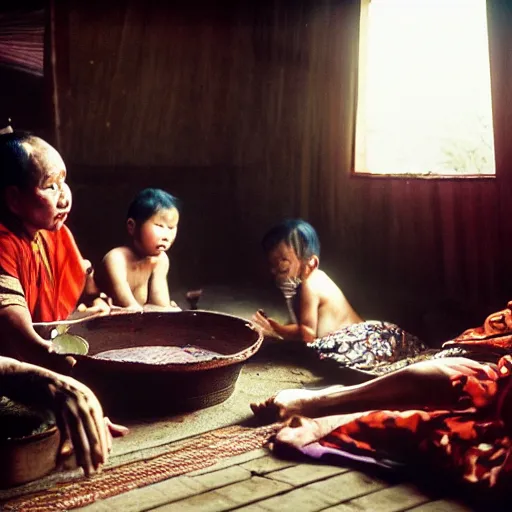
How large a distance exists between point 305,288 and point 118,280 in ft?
4.87

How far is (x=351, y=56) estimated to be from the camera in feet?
20.6

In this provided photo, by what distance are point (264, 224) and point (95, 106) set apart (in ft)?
6.89

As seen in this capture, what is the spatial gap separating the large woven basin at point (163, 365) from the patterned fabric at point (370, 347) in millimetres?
804

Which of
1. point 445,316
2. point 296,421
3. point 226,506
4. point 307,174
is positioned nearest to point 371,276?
point 445,316

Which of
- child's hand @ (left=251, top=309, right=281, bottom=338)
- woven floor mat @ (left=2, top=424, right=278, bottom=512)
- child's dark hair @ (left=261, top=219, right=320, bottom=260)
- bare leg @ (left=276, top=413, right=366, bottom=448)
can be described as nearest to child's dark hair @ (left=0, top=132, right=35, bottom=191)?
woven floor mat @ (left=2, top=424, right=278, bottom=512)

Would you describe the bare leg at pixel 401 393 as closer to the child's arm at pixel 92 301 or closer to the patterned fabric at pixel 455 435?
the patterned fabric at pixel 455 435

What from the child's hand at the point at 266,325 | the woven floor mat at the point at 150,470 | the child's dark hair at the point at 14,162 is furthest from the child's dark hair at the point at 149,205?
the woven floor mat at the point at 150,470

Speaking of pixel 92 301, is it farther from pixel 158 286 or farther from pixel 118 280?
pixel 158 286

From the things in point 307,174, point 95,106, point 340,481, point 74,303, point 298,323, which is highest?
point 95,106

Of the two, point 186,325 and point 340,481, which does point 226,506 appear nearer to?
point 340,481

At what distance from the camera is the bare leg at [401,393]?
11.6 feet

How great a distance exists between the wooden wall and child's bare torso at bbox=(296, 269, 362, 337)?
66 cm

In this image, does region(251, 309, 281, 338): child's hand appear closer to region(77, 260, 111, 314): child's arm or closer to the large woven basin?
the large woven basin

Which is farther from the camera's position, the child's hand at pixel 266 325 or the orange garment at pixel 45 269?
the child's hand at pixel 266 325
